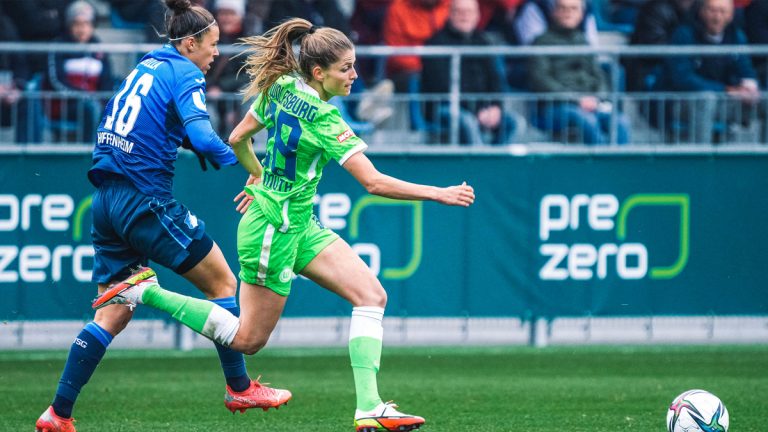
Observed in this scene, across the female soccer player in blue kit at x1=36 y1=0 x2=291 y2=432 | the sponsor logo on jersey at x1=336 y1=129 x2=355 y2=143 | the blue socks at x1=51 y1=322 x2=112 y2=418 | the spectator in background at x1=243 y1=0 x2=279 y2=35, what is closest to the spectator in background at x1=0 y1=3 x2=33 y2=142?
the spectator in background at x1=243 y1=0 x2=279 y2=35

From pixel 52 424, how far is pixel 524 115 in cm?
690

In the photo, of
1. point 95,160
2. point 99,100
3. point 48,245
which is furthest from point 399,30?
point 95,160

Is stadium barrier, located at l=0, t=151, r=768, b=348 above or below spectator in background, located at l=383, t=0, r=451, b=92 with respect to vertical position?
below

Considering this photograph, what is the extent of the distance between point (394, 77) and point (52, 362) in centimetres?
447

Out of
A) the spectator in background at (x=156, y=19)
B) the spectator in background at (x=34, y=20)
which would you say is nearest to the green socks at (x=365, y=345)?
the spectator in background at (x=156, y=19)

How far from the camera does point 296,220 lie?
21.3ft

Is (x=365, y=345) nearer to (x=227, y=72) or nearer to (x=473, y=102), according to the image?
(x=473, y=102)

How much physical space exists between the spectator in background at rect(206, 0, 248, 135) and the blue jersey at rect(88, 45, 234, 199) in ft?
14.5

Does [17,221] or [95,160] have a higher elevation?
[95,160]

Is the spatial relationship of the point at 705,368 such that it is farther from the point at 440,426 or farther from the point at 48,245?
the point at 48,245

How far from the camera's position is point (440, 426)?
283 inches

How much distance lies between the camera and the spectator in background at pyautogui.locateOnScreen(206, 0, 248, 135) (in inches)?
472

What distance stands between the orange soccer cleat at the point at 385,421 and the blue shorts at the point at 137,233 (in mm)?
1368

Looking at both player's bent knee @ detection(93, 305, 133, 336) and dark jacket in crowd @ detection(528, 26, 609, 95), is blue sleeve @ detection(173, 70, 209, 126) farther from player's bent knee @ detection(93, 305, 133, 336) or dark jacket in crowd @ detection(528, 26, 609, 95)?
dark jacket in crowd @ detection(528, 26, 609, 95)
